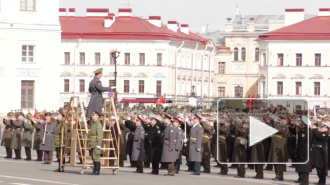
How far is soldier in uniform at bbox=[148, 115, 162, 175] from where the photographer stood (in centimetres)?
2986

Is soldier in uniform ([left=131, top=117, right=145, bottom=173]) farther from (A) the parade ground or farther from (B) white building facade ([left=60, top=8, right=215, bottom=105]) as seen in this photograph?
(B) white building facade ([left=60, top=8, right=215, bottom=105])

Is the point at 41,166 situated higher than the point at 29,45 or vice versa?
the point at 29,45

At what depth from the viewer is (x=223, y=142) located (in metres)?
31.1

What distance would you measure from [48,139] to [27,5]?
134 feet

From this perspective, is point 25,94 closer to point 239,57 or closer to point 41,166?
point 41,166

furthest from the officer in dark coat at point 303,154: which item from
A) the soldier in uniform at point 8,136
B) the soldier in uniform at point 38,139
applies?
the soldier in uniform at point 8,136

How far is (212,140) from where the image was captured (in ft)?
117

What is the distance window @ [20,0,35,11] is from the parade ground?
4123cm

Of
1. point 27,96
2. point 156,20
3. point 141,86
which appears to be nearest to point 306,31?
point 156,20

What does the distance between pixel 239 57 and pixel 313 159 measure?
357ft

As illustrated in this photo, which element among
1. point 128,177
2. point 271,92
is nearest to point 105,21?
point 271,92

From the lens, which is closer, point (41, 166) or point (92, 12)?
point (41, 166)
